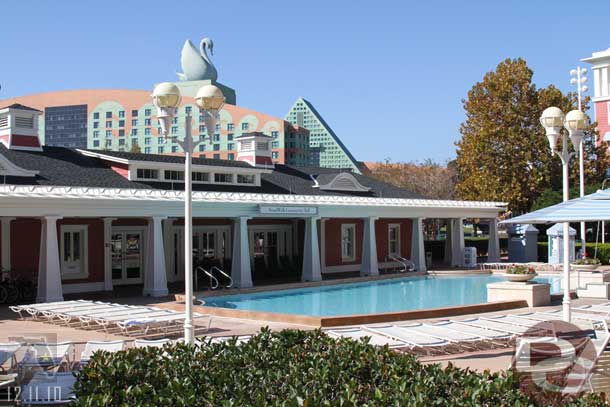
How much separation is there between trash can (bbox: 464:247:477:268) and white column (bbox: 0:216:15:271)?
22.3 meters

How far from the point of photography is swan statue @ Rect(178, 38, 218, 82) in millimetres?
101250

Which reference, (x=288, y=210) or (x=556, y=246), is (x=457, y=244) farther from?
(x=288, y=210)

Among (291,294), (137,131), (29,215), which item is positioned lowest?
(291,294)

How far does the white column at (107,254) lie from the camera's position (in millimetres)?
26344

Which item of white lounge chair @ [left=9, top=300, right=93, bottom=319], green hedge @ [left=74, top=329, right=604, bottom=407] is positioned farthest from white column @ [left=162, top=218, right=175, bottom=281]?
green hedge @ [left=74, top=329, right=604, bottom=407]

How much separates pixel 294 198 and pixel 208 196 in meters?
4.42

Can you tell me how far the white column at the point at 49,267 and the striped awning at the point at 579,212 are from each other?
13.7m

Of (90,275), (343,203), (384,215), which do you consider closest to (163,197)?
(90,275)

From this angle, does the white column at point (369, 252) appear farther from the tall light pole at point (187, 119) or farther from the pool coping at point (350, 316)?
the tall light pole at point (187, 119)

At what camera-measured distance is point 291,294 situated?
26.7 metres

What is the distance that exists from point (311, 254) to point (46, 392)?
2084 centimetres

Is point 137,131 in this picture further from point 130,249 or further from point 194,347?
point 194,347

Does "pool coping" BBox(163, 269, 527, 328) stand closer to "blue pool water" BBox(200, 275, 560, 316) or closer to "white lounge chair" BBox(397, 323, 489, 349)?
"blue pool water" BBox(200, 275, 560, 316)
